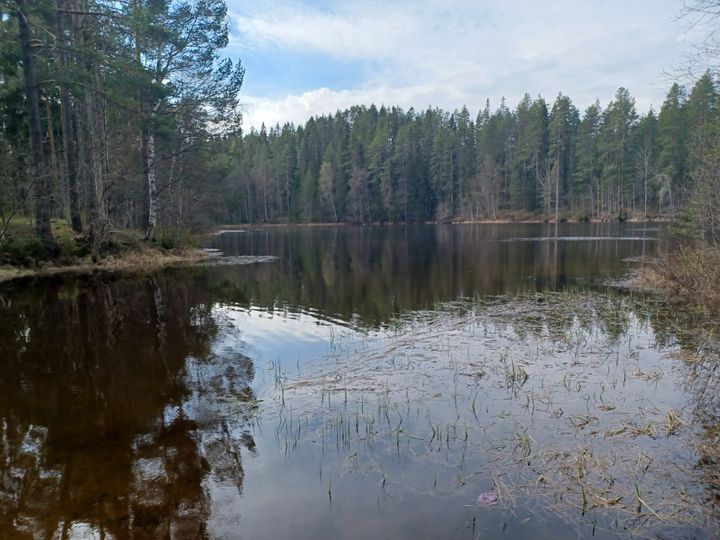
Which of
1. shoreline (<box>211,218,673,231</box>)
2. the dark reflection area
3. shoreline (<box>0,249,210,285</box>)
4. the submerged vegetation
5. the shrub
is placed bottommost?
the submerged vegetation

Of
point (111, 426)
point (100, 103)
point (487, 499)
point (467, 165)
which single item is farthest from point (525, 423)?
point (467, 165)

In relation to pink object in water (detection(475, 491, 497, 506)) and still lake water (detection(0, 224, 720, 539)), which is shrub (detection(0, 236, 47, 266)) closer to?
still lake water (detection(0, 224, 720, 539))

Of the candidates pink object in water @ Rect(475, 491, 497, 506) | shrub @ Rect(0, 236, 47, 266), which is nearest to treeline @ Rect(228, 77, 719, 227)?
shrub @ Rect(0, 236, 47, 266)

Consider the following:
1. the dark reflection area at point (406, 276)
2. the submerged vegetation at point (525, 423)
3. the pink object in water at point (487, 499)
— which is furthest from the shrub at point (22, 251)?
the pink object in water at point (487, 499)

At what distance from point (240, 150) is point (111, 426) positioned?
102610 millimetres

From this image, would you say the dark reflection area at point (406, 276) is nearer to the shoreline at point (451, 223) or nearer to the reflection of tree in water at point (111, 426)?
the reflection of tree in water at point (111, 426)

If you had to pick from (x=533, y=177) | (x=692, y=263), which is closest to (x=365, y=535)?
(x=692, y=263)

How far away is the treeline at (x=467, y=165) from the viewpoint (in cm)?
7462

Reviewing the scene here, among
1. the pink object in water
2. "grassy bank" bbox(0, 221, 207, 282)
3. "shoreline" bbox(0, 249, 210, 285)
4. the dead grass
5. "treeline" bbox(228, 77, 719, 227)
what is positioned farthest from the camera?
"treeline" bbox(228, 77, 719, 227)

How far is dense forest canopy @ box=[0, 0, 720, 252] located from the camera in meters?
21.0

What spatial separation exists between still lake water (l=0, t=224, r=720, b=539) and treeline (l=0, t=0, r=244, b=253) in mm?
10638

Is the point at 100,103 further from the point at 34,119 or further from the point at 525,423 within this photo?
the point at 525,423

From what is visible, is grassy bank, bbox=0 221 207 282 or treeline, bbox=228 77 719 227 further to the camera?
treeline, bbox=228 77 719 227

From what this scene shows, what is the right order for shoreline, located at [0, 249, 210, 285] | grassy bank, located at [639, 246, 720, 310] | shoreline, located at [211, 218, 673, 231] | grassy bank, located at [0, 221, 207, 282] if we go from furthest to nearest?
shoreline, located at [211, 218, 673, 231]
grassy bank, located at [0, 221, 207, 282]
shoreline, located at [0, 249, 210, 285]
grassy bank, located at [639, 246, 720, 310]
